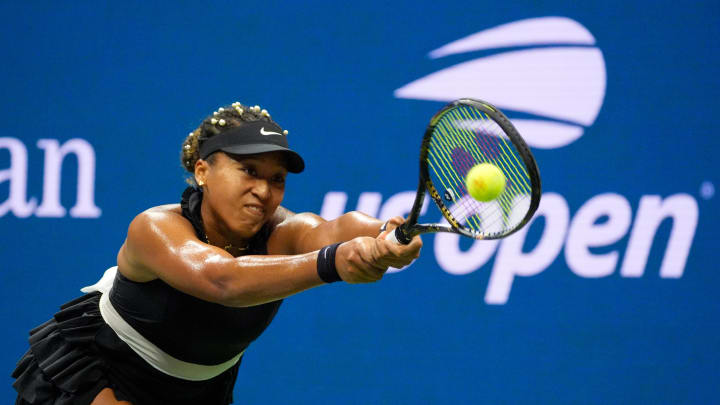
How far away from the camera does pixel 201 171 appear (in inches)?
84.6

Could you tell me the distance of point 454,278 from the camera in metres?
3.68

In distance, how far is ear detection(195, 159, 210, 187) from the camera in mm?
2127

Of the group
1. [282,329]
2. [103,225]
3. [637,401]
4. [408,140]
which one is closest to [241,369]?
[282,329]

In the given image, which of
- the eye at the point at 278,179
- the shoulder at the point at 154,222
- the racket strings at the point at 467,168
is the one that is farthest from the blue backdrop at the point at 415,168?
the shoulder at the point at 154,222

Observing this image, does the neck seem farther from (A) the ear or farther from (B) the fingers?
(B) the fingers

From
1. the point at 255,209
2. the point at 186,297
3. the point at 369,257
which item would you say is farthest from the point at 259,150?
the point at 369,257

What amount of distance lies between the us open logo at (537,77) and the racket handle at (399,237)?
2121mm

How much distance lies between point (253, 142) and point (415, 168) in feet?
5.62

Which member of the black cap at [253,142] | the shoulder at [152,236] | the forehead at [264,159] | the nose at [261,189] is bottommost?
the shoulder at [152,236]

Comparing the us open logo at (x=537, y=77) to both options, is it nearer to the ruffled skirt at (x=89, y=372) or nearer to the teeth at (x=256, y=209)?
the teeth at (x=256, y=209)

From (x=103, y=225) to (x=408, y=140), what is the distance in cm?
149

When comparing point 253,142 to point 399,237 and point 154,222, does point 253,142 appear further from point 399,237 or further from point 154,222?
point 399,237

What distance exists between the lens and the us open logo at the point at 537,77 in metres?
3.68

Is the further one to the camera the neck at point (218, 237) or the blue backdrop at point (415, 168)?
the blue backdrop at point (415, 168)
